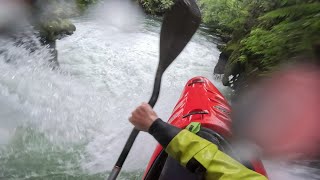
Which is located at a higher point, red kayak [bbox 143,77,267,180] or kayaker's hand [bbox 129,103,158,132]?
kayaker's hand [bbox 129,103,158,132]

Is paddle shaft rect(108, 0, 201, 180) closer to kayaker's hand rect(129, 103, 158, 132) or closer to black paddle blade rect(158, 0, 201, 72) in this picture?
black paddle blade rect(158, 0, 201, 72)

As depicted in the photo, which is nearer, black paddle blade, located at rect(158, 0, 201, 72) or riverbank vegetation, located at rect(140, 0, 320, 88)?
riverbank vegetation, located at rect(140, 0, 320, 88)

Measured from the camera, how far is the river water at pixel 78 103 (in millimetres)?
3195

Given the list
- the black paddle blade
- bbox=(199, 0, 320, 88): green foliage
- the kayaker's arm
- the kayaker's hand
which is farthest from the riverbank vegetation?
the kayaker's hand

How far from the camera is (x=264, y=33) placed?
2.95 meters

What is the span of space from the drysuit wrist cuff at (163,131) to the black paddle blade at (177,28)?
2.26ft

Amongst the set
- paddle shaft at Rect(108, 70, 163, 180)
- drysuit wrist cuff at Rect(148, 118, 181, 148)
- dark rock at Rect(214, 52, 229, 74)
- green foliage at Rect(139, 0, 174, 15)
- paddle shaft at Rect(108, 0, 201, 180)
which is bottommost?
green foliage at Rect(139, 0, 174, 15)

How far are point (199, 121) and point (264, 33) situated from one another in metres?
1.35

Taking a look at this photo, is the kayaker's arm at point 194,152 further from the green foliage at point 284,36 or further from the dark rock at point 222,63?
the dark rock at point 222,63

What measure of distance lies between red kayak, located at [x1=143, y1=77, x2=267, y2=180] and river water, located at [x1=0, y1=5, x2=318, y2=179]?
1011 millimetres

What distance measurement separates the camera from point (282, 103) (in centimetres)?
196

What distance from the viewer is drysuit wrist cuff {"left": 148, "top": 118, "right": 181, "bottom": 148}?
1424mm

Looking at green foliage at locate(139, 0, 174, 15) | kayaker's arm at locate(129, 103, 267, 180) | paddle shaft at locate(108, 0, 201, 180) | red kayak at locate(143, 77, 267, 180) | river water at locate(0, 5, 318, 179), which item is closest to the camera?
kayaker's arm at locate(129, 103, 267, 180)

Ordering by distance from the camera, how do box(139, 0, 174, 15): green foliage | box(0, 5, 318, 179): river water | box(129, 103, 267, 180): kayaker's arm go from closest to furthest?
1. box(129, 103, 267, 180): kayaker's arm
2. box(0, 5, 318, 179): river water
3. box(139, 0, 174, 15): green foliage
